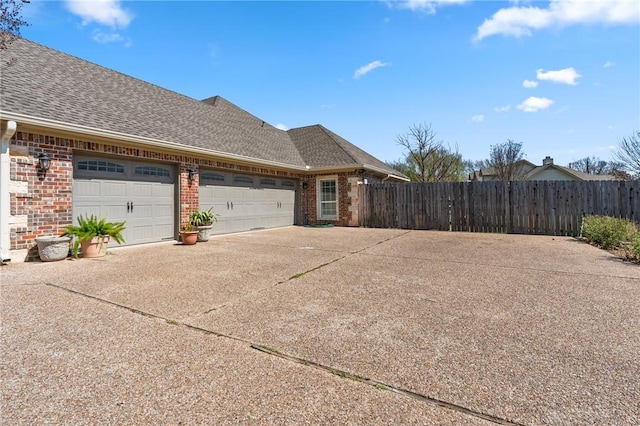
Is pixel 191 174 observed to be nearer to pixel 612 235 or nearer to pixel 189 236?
pixel 189 236

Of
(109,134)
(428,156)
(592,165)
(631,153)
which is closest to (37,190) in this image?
(109,134)

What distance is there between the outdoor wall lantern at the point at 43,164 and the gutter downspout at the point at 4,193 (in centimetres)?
47

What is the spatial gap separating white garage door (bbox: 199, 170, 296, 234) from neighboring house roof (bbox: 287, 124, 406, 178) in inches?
72.8

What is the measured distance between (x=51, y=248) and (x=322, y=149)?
1147cm

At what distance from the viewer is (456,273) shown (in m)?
5.22

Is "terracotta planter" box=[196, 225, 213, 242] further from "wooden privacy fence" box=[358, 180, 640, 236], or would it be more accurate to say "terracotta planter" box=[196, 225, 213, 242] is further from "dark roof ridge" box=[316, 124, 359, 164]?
"dark roof ridge" box=[316, 124, 359, 164]

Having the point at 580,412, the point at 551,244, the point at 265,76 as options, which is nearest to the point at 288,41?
the point at 265,76

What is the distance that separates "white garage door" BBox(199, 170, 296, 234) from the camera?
10.4 m

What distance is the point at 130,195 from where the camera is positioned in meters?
8.06

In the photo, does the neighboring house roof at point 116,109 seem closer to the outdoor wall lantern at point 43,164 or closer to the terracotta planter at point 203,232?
the outdoor wall lantern at point 43,164

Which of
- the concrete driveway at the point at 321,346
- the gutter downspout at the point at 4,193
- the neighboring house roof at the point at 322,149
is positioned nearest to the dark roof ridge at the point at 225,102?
the neighboring house roof at the point at 322,149

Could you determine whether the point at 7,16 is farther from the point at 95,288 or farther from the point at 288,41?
the point at 288,41

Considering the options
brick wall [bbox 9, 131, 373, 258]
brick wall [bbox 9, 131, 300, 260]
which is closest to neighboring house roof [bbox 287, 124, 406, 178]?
brick wall [bbox 9, 131, 373, 258]

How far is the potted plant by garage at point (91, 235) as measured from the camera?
6.50m
